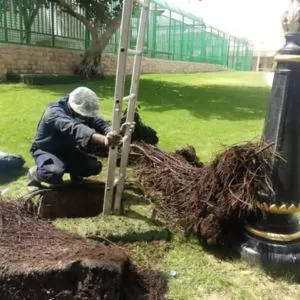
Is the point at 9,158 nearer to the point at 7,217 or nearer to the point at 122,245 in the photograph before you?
the point at 7,217

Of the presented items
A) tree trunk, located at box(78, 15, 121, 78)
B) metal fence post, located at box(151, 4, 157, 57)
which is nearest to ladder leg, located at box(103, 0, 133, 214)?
tree trunk, located at box(78, 15, 121, 78)

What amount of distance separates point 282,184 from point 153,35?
2028 cm

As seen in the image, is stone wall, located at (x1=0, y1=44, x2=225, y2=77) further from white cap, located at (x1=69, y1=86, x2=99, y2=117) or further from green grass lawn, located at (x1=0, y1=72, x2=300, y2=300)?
white cap, located at (x1=69, y1=86, x2=99, y2=117)

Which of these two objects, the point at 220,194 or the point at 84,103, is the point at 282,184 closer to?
the point at 220,194

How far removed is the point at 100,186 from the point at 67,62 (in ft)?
39.1

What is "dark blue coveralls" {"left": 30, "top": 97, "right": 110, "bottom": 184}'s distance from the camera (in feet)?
11.3

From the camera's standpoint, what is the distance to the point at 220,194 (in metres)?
3.06

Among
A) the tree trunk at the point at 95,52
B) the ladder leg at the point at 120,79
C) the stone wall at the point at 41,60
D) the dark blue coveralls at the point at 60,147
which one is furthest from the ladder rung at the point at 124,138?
the tree trunk at the point at 95,52

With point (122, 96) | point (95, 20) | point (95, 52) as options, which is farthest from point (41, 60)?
point (122, 96)

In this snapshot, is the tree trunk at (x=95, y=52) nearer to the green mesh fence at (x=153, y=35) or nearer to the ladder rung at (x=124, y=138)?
the green mesh fence at (x=153, y=35)

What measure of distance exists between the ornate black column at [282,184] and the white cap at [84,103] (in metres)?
1.39

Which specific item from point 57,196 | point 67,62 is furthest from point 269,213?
point 67,62

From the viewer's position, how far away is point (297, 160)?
2896mm

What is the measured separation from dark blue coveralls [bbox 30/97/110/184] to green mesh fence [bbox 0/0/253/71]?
1.95 m
